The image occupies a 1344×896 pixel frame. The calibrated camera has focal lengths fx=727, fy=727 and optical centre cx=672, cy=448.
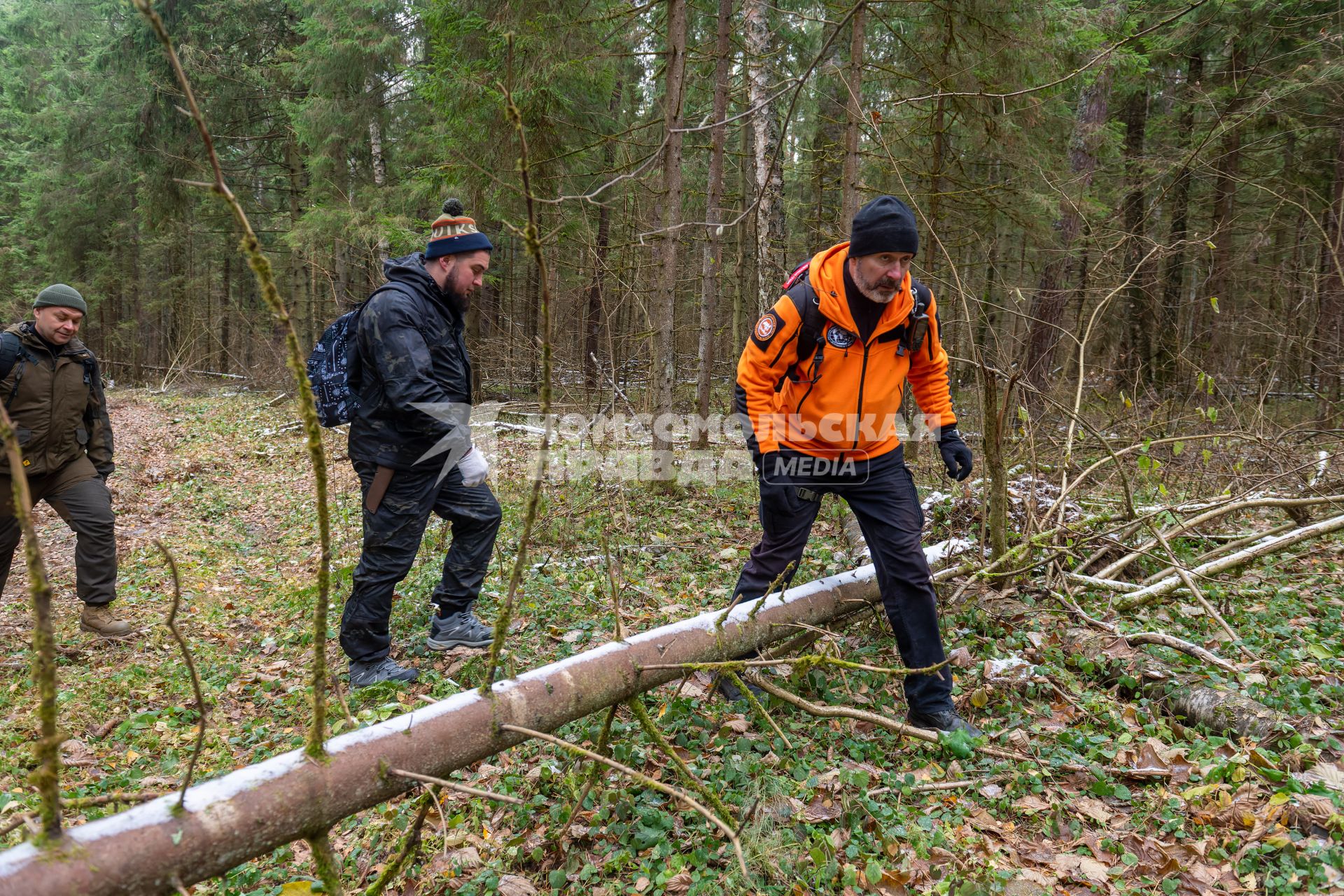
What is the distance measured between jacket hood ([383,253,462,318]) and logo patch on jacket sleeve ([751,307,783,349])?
74.6 inches

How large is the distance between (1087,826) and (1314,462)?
4452mm

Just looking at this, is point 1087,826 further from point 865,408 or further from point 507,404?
point 507,404

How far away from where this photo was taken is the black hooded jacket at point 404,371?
392cm

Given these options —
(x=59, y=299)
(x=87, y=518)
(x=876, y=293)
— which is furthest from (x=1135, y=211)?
(x=87, y=518)

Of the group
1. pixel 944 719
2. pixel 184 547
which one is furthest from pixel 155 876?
pixel 184 547

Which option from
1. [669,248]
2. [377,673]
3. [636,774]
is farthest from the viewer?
[669,248]

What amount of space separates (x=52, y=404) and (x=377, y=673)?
301 cm

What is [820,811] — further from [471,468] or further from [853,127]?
[853,127]

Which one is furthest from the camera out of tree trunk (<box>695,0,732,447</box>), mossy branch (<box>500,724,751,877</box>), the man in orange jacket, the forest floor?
A: tree trunk (<box>695,0,732,447</box>)

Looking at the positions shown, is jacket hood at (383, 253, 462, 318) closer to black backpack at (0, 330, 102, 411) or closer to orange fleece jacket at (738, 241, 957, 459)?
orange fleece jacket at (738, 241, 957, 459)

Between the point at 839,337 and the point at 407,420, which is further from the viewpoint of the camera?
the point at 407,420

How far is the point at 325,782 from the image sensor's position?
2072 mm

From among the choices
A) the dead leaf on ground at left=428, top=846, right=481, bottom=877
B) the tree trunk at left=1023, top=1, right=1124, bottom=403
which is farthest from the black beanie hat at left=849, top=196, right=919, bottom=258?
the tree trunk at left=1023, top=1, right=1124, bottom=403

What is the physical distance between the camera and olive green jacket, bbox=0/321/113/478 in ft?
15.6
